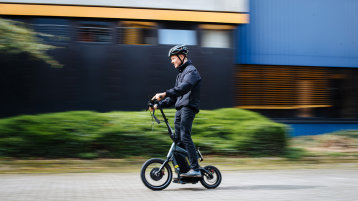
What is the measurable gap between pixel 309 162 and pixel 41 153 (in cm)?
602

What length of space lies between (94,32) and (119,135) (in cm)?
410

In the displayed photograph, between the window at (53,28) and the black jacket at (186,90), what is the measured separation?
20.8 feet

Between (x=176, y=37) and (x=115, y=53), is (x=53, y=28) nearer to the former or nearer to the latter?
(x=115, y=53)

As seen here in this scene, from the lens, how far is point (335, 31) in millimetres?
14758

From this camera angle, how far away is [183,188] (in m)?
6.18

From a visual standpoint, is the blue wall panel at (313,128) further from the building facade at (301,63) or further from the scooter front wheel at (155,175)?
the scooter front wheel at (155,175)

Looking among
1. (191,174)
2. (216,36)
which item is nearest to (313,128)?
(216,36)

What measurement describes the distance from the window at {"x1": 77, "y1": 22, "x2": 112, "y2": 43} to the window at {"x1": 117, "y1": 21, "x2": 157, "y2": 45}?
334mm

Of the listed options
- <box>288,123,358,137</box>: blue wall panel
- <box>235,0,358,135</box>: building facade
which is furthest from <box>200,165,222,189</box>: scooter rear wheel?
<box>288,123,358,137</box>: blue wall panel

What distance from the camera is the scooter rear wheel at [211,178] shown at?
6.09m

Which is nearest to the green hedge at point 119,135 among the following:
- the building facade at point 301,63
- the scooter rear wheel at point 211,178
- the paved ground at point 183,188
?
the paved ground at point 183,188

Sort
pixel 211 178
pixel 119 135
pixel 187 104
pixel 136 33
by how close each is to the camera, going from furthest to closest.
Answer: pixel 136 33 → pixel 119 135 → pixel 211 178 → pixel 187 104

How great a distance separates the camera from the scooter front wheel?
579cm

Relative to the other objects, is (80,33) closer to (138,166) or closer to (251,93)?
(138,166)
